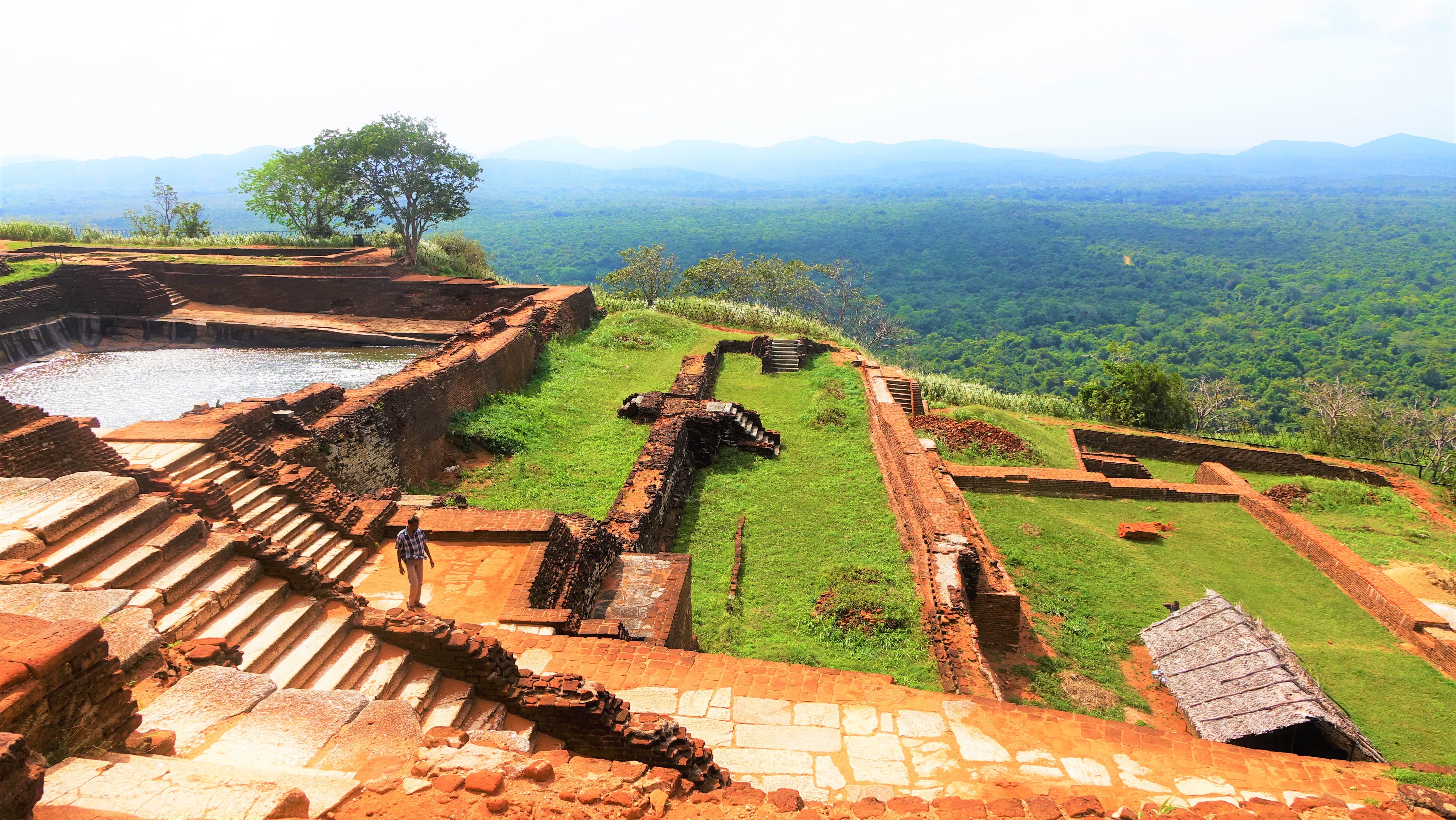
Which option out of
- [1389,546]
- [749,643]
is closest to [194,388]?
[749,643]

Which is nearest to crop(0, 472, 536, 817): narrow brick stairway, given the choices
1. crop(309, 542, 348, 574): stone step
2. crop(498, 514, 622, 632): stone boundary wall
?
crop(498, 514, 622, 632): stone boundary wall

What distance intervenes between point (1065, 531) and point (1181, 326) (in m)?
78.3

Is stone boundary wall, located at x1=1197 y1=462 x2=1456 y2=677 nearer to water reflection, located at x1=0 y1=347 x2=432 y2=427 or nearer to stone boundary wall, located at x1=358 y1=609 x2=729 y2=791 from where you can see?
stone boundary wall, located at x1=358 y1=609 x2=729 y2=791

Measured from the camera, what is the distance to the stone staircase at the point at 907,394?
58.9ft

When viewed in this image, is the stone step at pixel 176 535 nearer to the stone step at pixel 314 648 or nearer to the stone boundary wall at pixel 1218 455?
the stone step at pixel 314 648

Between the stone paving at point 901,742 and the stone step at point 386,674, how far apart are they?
106 cm

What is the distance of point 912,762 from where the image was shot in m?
5.54

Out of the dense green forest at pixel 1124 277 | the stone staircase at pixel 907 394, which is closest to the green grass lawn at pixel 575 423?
the stone staircase at pixel 907 394

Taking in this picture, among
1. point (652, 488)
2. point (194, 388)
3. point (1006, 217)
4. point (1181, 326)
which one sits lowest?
point (1181, 326)

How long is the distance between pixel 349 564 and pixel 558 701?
388 cm

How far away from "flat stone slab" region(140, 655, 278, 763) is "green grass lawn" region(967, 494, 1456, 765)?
766 centimetres

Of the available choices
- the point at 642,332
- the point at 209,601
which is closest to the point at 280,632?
the point at 209,601

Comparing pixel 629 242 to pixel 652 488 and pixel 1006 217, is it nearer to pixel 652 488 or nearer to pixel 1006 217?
pixel 1006 217

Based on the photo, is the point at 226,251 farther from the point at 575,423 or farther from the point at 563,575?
the point at 563,575
